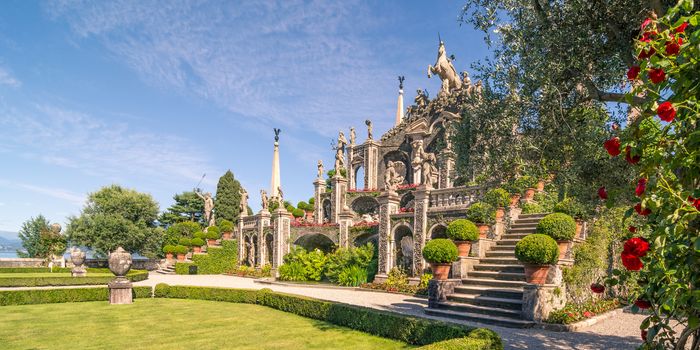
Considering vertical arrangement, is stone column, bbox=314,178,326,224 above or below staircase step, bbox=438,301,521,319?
above

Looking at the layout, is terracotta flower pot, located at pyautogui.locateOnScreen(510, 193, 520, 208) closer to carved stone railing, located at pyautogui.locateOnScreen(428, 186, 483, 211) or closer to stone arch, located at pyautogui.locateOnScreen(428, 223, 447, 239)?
carved stone railing, located at pyautogui.locateOnScreen(428, 186, 483, 211)

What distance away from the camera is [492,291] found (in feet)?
43.0

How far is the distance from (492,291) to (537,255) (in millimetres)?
2492

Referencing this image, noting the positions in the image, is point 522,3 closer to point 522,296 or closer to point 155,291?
point 522,296

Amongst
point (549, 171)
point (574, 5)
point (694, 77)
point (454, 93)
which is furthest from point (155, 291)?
point (454, 93)

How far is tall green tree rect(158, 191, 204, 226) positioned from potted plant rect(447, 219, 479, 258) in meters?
48.2

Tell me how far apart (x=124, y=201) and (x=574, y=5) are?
46.2m

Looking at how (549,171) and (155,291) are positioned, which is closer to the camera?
(549,171)

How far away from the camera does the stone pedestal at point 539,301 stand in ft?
37.1

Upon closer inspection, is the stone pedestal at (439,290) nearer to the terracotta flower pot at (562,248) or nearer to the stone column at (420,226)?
the terracotta flower pot at (562,248)

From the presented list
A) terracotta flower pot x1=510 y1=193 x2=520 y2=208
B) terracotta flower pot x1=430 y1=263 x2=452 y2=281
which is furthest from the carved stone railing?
terracotta flower pot x1=430 y1=263 x2=452 y2=281

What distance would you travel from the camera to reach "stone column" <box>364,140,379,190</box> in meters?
41.6

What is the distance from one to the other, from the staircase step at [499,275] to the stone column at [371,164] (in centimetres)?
2708

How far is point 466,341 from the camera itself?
7324 millimetres
